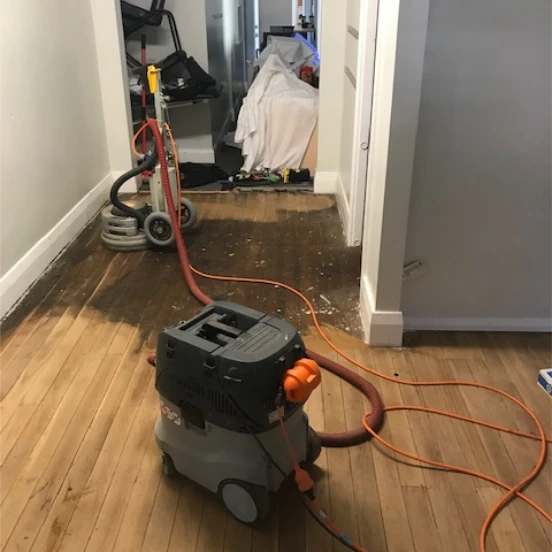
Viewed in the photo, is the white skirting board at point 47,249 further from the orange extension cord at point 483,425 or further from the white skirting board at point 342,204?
the white skirting board at point 342,204

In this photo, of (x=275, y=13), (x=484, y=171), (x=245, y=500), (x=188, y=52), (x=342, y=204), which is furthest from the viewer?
(x=275, y=13)

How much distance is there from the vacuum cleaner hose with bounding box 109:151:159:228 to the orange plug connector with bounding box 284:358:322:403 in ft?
6.47

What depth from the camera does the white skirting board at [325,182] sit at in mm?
4223

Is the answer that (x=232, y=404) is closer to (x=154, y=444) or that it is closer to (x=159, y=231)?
(x=154, y=444)

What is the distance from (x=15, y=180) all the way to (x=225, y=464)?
6.41 ft

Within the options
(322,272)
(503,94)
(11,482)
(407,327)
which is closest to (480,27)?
(503,94)

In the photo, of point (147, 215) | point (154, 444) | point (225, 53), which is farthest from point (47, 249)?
point (225, 53)

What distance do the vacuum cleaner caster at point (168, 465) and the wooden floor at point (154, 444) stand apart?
0.03 m

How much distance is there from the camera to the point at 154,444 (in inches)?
72.4

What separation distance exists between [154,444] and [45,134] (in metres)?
2.03

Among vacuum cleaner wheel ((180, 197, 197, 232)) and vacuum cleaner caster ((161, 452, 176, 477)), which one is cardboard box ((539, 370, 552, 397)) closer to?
vacuum cleaner caster ((161, 452, 176, 477))

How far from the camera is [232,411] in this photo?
1.44m

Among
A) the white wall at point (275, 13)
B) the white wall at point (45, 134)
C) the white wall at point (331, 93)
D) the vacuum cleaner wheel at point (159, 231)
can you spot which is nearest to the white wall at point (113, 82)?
the white wall at point (45, 134)

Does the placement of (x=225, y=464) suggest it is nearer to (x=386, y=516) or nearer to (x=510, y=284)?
(x=386, y=516)
